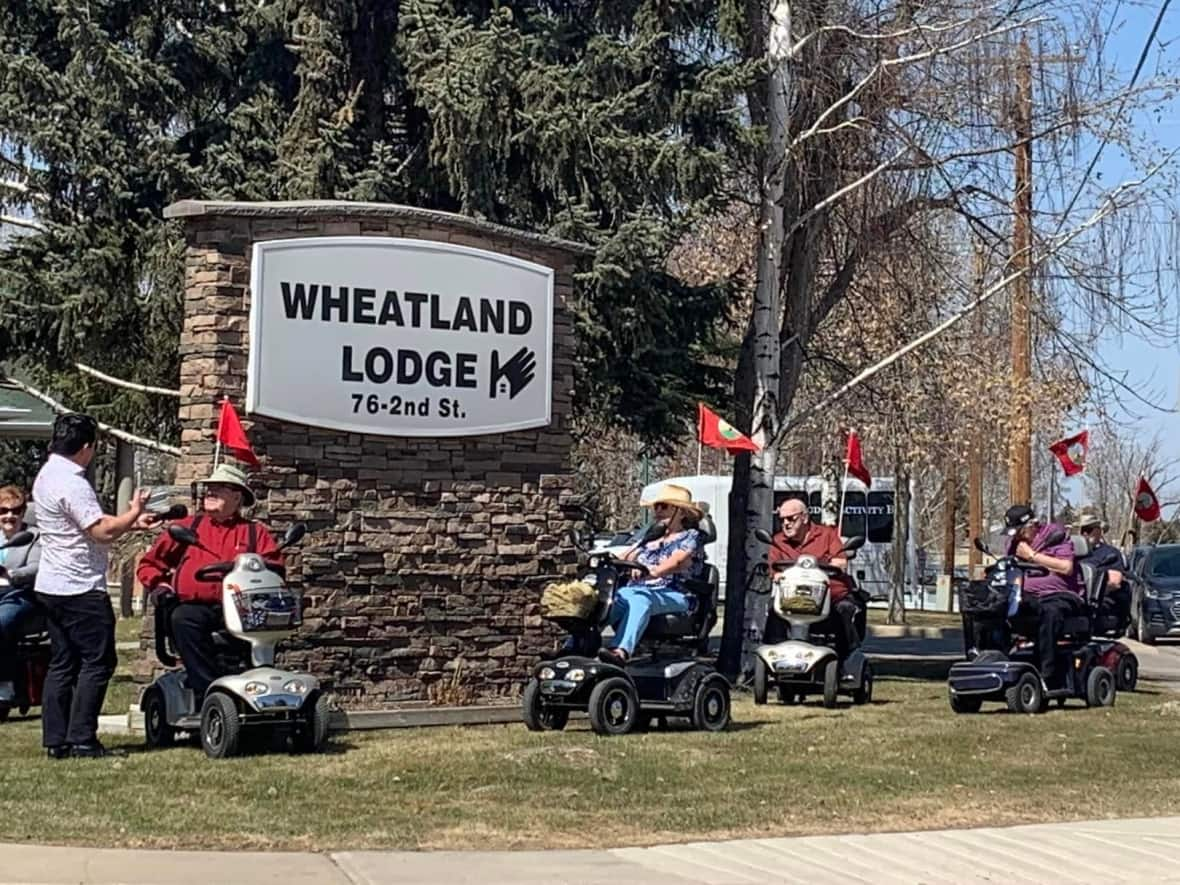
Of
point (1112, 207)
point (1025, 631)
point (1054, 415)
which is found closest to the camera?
point (1025, 631)

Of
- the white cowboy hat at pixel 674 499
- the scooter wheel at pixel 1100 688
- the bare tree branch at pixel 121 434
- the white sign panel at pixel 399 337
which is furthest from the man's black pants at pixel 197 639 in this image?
the scooter wheel at pixel 1100 688

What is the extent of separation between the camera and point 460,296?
13.7 metres

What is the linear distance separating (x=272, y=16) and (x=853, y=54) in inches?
223

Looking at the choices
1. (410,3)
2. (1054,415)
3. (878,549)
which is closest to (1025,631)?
(410,3)

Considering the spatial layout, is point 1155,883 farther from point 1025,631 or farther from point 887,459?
point 887,459

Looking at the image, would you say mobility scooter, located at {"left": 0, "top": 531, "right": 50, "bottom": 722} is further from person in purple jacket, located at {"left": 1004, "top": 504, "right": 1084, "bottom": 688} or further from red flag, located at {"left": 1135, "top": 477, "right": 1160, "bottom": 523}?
red flag, located at {"left": 1135, "top": 477, "right": 1160, "bottom": 523}

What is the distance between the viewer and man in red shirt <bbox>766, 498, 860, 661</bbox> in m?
14.8

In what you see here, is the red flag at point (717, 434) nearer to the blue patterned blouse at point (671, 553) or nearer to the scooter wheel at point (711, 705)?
the blue patterned blouse at point (671, 553)

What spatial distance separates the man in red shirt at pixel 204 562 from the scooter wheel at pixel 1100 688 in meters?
7.20

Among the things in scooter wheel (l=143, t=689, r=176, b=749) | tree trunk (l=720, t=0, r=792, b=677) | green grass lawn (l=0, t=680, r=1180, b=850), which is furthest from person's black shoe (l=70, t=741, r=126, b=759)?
tree trunk (l=720, t=0, r=792, b=677)

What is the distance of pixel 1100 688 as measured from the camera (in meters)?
15.1

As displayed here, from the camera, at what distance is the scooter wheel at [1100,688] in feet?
49.1

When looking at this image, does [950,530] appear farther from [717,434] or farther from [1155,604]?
[717,434]

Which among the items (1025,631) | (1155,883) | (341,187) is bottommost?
(1155,883)
